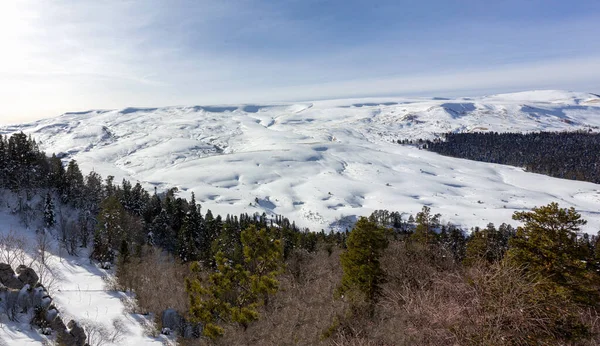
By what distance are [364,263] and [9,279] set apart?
104 feet

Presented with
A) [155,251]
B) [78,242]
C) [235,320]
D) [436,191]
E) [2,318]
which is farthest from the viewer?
[436,191]

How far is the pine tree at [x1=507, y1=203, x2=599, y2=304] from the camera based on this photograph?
1645cm

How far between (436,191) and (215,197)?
378 feet

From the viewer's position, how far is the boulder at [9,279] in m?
28.5

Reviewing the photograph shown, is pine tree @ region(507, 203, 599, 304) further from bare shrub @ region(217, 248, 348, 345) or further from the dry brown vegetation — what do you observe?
bare shrub @ region(217, 248, 348, 345)

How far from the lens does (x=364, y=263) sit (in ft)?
89.5

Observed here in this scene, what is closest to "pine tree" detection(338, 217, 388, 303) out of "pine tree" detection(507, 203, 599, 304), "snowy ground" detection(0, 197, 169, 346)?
"pine tree" detection(507, 203, 599, 304)

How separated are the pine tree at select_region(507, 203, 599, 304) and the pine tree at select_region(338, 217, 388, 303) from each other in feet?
36.4

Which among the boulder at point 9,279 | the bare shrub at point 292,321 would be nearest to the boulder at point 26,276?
the boulder at point 9,279

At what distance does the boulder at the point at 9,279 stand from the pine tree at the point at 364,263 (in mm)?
28658

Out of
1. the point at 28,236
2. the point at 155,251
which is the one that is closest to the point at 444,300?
the point at 155,251

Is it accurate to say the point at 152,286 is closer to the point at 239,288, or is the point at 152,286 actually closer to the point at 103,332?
the point at 103,332

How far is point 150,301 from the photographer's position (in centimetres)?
3438

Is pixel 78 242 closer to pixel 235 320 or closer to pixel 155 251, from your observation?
pixel 155 251
